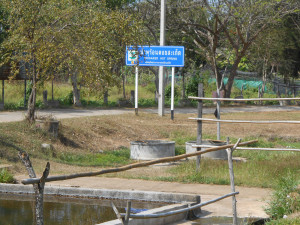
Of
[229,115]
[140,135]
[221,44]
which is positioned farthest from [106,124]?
[221,44]

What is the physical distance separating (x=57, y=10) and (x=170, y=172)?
6.37 metres

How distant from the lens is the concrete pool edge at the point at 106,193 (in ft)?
28.9

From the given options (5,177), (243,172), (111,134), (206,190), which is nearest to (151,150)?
(243,172)

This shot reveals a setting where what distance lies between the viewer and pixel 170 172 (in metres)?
12.9

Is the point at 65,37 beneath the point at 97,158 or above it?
above

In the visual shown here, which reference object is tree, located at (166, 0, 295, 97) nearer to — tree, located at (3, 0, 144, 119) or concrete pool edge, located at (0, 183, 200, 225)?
tree, located at (3, 0, 144, 119)

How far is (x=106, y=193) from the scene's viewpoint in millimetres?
9445

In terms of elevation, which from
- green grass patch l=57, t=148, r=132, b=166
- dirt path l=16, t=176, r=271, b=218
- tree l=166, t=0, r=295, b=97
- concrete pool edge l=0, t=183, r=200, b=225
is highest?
tree l=166, t=0, r=295, b=97

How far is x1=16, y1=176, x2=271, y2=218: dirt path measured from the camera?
28.2 ft

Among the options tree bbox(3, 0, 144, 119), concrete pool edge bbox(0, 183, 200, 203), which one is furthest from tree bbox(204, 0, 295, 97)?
concrete pool edge bbox(0, 183, 200, 203)

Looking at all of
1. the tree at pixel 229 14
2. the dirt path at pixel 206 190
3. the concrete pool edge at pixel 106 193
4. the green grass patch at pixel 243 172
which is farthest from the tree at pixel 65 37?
the tree at pixel 229 14

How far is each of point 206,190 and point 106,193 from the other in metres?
2.00

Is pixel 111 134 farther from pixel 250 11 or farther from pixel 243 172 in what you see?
pixel 250 11

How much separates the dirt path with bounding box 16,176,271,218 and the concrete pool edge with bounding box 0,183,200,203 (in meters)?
0.47
